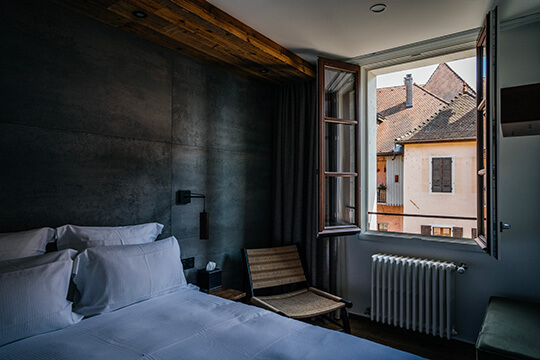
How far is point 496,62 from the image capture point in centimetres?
197

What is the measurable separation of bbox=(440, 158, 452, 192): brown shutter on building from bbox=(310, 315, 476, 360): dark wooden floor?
5.31 m

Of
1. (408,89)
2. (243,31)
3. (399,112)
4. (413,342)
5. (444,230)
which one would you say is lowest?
(413,342)

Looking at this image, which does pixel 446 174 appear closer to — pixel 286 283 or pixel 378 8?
pixel 286 283

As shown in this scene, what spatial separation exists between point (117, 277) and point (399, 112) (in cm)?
784

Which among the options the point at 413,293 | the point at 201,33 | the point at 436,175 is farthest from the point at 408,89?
the point at 201,33

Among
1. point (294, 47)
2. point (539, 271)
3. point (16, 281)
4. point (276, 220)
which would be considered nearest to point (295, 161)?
point (276, 220)

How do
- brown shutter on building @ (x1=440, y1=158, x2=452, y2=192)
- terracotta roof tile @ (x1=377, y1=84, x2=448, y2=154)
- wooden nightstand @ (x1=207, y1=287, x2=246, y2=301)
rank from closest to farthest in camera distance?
wooden nightstand @ (x1=207, y1=287, x2=246, y2=301), brown shutter on building @ (x1=440, y1=158, x2=452, y2=192), terracotta roof tile @ (x1=377, y1=84, x2=448, y2=154)

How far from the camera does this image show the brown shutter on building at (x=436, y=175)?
7426mm

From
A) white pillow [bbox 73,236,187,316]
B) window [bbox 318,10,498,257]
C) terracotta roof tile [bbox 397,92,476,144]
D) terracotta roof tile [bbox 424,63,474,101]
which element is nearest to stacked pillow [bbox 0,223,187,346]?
white pillow [bbox 73,236,187,316]

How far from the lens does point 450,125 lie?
7051mm

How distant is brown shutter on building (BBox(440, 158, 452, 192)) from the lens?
7.28 m

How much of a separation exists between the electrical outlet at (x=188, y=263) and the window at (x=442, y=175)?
21.2 ft

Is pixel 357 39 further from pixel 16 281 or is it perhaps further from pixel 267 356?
pixel 16 281

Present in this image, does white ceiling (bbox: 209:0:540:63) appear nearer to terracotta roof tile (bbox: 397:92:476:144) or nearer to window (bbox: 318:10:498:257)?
window (bbox: 318:10:498:257)
